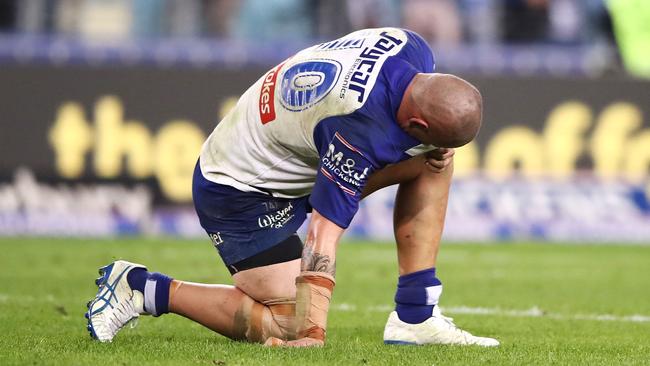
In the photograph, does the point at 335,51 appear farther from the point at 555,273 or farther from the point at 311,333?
the point at 555,273

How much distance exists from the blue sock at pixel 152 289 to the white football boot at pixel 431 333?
102 cm

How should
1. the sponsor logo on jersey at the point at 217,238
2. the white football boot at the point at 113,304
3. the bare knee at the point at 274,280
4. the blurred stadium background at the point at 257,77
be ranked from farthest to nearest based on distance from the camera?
1. the blurred stadium background at the point at 257,77
2. the sponsor logo on jersey at the point at 217,238
3. the bare knee at the point at 274,280
4. the white football boot at the point at 113,304

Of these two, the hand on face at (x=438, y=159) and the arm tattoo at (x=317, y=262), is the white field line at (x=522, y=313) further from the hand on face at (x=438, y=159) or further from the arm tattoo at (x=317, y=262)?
the arm tattoo at (x=317, y=262)

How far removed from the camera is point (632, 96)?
15531 millimetres

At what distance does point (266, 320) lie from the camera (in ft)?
17.4

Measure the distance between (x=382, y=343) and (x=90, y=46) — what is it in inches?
442

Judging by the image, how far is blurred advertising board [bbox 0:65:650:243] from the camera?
47.5 ft

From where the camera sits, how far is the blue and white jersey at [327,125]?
4.66 metres

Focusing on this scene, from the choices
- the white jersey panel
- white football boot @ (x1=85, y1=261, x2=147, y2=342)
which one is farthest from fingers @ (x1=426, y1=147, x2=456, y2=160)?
white football boot @ (x1=85, y1=261, x2=147, y2=342)

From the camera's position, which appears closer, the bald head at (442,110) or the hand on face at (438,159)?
the bald head at (442,110)

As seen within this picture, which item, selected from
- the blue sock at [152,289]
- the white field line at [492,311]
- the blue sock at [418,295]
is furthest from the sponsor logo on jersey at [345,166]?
the white field line at [492,311]

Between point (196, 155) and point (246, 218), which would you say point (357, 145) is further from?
point (196, 155)

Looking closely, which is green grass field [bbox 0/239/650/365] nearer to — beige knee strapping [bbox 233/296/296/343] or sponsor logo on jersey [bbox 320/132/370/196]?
beige knee strapping [bbox 233/296/296/343]

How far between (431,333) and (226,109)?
10.1m
